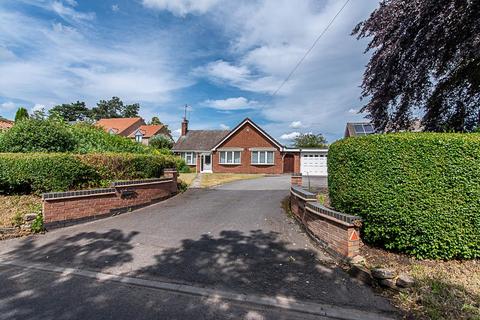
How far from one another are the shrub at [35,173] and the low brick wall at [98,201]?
0.71 metres

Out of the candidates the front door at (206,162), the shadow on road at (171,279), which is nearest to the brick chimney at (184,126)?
the front door at (206,162)

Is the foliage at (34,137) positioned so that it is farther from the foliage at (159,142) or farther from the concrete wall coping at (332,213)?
the foliage at (159,142)

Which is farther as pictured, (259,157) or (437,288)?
(259,157)

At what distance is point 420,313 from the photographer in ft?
10.3

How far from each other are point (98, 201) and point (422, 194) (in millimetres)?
7534

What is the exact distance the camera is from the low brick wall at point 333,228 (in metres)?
4.42

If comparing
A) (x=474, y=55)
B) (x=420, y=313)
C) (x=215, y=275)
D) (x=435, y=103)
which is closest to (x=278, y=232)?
(x=215, y=275)

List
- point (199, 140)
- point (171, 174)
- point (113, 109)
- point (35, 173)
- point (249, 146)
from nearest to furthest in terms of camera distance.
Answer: point (35, 173) < point (171, 174) < point (249, 146) < point (199, 140) < point (113, 109)

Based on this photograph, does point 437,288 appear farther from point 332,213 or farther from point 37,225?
point 37,225

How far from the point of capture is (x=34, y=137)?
8812 mm

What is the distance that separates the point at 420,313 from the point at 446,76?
25.8ft

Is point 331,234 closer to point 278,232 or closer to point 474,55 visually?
point 278,232

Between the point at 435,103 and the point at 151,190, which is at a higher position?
the point at 435,103

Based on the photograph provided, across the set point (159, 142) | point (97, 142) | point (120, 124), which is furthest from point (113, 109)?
point (97, 142)
